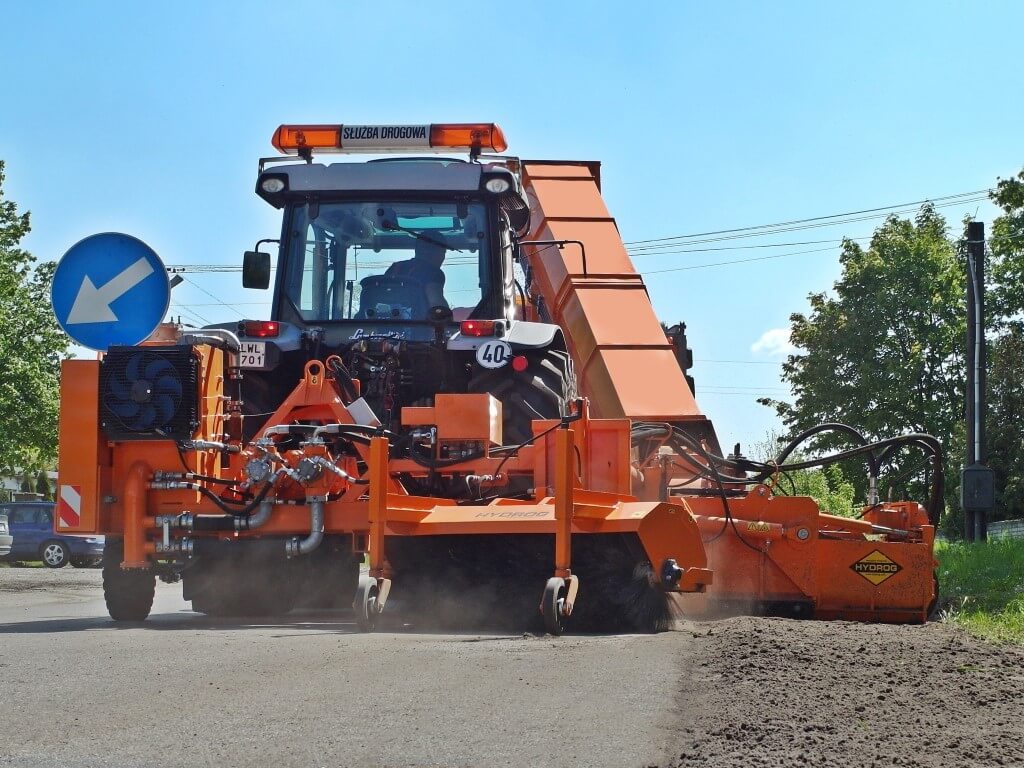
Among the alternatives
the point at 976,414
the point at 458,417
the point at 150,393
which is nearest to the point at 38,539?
the point at 976,414

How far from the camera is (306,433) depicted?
9.08m

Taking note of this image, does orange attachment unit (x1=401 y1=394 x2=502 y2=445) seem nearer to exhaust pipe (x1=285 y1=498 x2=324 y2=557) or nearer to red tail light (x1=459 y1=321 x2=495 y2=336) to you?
exhaust pipe (x1=285 y1=498 x2=324 y2=557)

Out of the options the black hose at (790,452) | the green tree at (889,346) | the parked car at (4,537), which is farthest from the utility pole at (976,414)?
the green tree at (889,346)

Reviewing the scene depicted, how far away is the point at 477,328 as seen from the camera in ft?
31.8

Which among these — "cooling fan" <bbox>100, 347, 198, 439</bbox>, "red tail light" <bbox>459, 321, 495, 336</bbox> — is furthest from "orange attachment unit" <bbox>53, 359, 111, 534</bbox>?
"red tail light" <bbox>459, 321, 495, 336</bbox>

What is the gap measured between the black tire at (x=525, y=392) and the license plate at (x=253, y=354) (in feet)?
4.83

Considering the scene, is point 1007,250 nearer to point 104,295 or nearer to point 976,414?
point 976,414

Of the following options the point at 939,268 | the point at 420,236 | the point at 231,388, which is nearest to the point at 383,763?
the point at 231,388

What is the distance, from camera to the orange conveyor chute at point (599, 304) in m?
12.3

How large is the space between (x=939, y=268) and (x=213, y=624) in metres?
47.6

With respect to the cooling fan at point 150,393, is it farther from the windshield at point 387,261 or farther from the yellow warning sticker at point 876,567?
the yellow warning sticker at point 876,567

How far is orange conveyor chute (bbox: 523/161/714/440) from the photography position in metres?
12.3

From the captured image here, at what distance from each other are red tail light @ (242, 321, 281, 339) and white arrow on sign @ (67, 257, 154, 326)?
1435 millimetres

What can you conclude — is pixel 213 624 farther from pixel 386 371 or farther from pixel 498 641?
pixel 498 641
